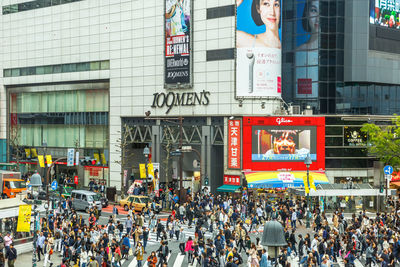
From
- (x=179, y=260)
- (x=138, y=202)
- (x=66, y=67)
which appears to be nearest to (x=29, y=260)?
(x=179, y=260)

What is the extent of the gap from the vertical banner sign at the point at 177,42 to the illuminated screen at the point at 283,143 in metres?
10.5

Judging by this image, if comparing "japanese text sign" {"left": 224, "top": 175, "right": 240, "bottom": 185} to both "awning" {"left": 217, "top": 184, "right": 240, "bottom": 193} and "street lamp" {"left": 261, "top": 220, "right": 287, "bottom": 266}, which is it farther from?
"street lamp" {"left": 261, "top": 220, "right": 287, "bottom": 266}

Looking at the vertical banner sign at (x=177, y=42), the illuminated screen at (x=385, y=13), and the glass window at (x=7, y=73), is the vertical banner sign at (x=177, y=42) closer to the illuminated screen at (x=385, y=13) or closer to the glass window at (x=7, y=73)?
the illuminated screen at (x=385, y=13)

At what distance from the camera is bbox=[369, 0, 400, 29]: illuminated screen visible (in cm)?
5900

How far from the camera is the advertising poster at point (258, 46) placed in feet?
180

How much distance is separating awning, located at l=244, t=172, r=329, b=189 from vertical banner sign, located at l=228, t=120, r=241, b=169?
1935mm

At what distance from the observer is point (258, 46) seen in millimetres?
54969

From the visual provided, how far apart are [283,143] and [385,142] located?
31.8ft

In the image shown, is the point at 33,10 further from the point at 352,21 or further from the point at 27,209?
the point at 27,209

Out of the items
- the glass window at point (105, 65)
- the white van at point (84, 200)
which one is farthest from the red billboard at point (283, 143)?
the glass window at point (105, 65)

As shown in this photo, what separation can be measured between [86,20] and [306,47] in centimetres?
2844

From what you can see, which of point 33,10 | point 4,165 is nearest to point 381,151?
point 4,165

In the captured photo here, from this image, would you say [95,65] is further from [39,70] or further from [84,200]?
[84,200]

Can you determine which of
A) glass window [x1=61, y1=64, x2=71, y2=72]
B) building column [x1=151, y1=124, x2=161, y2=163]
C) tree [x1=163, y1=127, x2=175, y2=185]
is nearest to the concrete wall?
tree [x1=163, y1=127, x2=175, y2=185]
